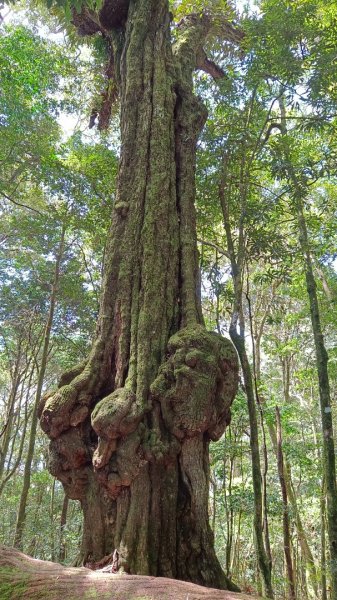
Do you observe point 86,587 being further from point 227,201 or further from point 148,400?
point 227,201

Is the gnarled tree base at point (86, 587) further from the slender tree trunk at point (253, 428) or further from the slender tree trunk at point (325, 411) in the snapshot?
the slender tree trunk at point (325, 411)

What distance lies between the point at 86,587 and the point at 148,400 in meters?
1.72

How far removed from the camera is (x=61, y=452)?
133 inches

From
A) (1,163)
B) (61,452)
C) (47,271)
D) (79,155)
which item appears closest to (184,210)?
(61,452)

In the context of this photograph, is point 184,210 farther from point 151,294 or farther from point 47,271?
point 47,271

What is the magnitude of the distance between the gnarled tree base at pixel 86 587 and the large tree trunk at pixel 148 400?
134cm

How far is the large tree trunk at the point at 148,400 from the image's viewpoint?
10.1 ft

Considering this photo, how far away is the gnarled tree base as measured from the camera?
1598mm

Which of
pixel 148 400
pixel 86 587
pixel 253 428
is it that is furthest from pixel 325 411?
pixel 86 587

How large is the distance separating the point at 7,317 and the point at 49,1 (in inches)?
351

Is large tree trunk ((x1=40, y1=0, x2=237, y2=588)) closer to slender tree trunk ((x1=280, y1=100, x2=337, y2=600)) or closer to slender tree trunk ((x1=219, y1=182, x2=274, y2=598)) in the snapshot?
slender tree trunk ((x1=219, y1=182, x2=274, y2=598))

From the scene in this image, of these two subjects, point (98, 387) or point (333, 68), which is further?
point (333, 68)

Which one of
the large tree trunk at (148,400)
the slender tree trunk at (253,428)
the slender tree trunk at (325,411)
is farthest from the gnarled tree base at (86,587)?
the slender tree trunk at (325,411)

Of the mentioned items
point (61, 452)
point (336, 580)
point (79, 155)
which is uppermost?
point (79, 155)
